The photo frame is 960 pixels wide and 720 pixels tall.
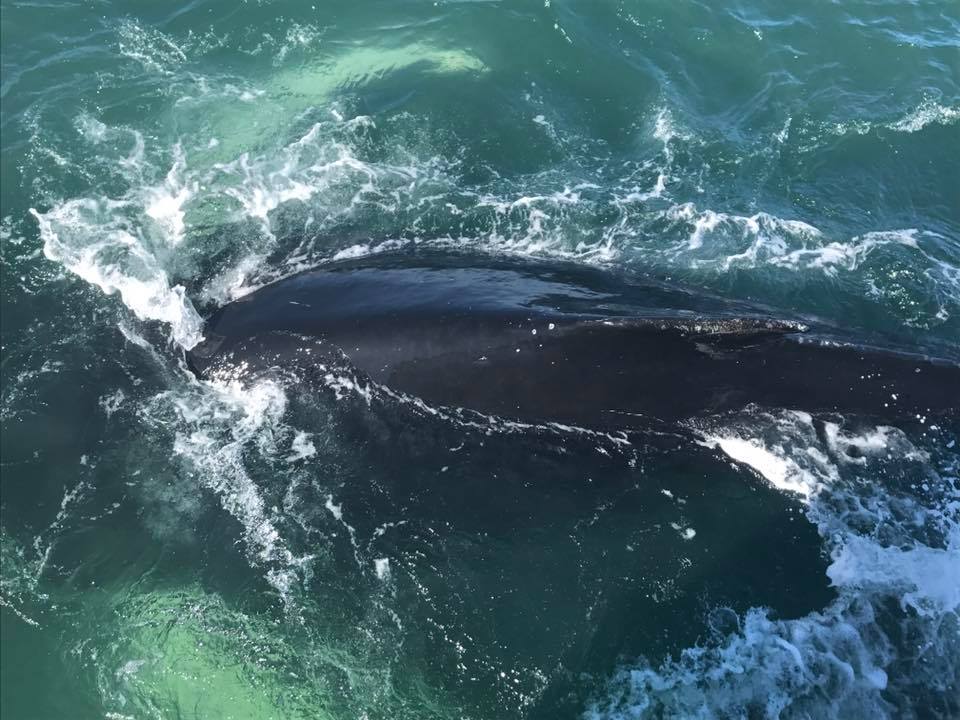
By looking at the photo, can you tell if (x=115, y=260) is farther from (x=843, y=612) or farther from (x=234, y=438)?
(x=843, y=612)

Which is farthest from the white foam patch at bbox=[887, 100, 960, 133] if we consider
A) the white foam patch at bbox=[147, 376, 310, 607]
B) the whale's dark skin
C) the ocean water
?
the white foam patch at bbox=[147, 376, 310, 607]

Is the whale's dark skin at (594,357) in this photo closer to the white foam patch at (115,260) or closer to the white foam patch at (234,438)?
the white foam patch at (234,438)

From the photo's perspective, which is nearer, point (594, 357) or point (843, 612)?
point (843, 612)

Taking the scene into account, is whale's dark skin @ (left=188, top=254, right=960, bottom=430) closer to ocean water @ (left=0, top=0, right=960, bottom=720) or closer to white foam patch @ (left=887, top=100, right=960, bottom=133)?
ocean water @ (left=0, top=0, right=960, bottom=720)

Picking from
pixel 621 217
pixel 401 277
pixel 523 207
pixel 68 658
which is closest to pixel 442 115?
pixel 523 207

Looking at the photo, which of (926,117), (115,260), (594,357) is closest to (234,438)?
(115,260)
